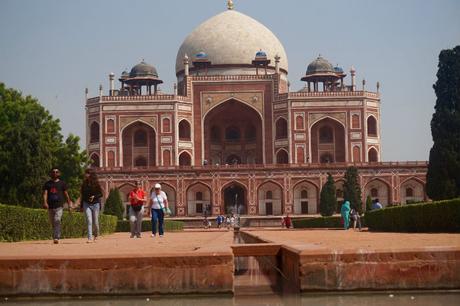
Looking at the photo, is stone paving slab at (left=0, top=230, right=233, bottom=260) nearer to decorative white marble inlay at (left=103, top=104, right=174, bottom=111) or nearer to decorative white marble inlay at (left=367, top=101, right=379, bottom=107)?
decorative white marble inlay at (left=103, top=104, right=174, bottom=111)

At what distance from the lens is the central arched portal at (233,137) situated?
47.3 metres

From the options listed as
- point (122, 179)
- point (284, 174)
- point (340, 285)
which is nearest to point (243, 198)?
point (284, 174)

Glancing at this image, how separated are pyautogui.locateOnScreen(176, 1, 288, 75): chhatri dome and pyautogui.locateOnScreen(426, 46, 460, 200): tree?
72.5 feet

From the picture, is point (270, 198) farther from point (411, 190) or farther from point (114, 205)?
point (114, 205)

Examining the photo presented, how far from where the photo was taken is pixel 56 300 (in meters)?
5.54

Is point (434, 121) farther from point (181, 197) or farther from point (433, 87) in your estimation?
point (181, 197)

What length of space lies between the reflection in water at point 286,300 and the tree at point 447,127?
830 inches

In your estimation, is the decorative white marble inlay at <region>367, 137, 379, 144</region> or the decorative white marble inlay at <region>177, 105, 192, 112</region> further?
the decorative white marble inlay at <region>367, 137, 379, 144</region>

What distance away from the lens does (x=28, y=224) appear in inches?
486

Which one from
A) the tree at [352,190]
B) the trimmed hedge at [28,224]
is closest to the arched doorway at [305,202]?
the tree at [352,190]

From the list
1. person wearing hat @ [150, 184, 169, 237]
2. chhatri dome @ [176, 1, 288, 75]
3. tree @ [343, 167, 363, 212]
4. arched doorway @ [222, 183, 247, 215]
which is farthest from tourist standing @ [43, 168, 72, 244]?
chhatri dome @ [176, 1, 288, 75]

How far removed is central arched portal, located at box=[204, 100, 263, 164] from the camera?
1861 inches

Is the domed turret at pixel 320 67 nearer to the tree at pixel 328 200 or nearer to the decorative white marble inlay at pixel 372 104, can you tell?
the decorative white marble inlay at pixel 372 104

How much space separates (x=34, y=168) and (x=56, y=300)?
1759 centimetres
